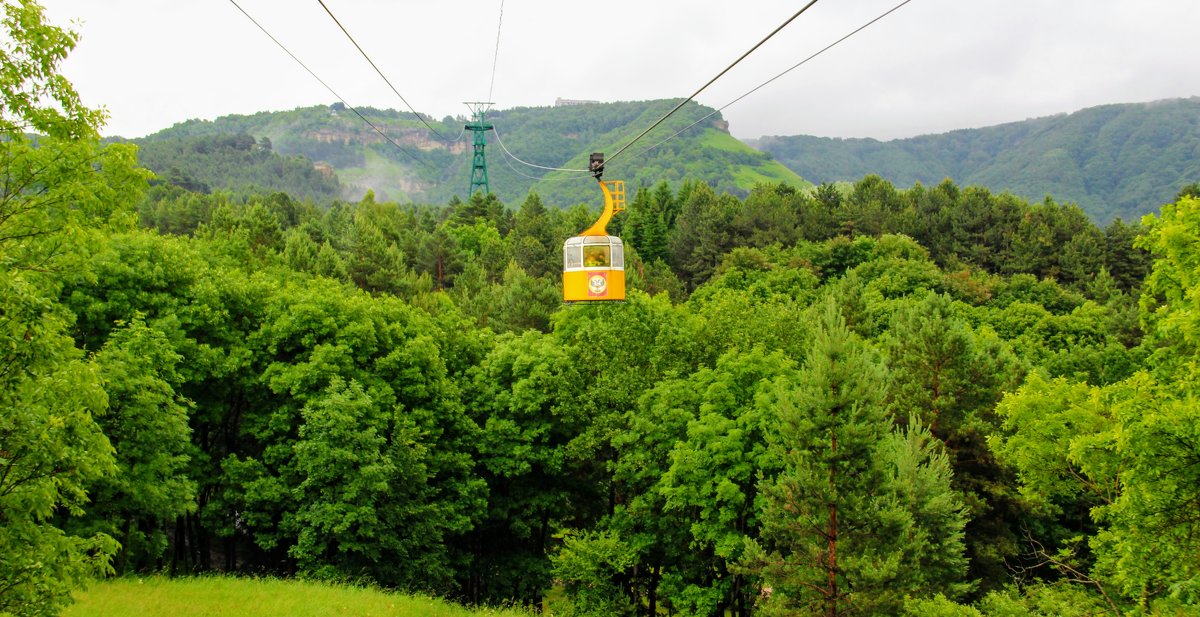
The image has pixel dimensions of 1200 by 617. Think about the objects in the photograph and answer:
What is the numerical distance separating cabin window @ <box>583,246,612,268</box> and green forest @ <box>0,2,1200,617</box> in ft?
21.2

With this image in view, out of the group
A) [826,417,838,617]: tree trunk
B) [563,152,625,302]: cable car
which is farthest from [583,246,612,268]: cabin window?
[826,417,838,617]: tree trunk

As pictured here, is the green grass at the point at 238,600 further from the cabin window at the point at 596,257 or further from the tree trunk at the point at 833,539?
the cabin window at the point at 596,257

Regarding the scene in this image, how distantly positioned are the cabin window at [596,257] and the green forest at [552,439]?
21.2 ft

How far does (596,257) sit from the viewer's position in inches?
998

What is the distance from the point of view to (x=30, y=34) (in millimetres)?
9500

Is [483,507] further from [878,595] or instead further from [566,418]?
[878,595]

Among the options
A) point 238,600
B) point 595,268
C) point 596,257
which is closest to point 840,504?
point 595,268

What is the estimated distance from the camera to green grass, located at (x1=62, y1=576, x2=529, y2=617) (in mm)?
16688

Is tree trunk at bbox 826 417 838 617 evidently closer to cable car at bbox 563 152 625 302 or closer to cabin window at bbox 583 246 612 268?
cable car at bbox 563 152 625 302

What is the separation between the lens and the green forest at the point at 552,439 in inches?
398

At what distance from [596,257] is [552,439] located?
11.0 m

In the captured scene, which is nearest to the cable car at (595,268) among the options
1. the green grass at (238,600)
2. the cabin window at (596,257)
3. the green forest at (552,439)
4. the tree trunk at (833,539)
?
A: the cabin window at (596,257)

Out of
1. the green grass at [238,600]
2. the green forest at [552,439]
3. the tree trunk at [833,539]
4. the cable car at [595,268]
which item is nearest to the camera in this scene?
the green forest at [552,439]

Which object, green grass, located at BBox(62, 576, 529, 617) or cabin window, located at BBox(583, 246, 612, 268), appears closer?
green grass, located at BBox(62, 576, 529, 617)
